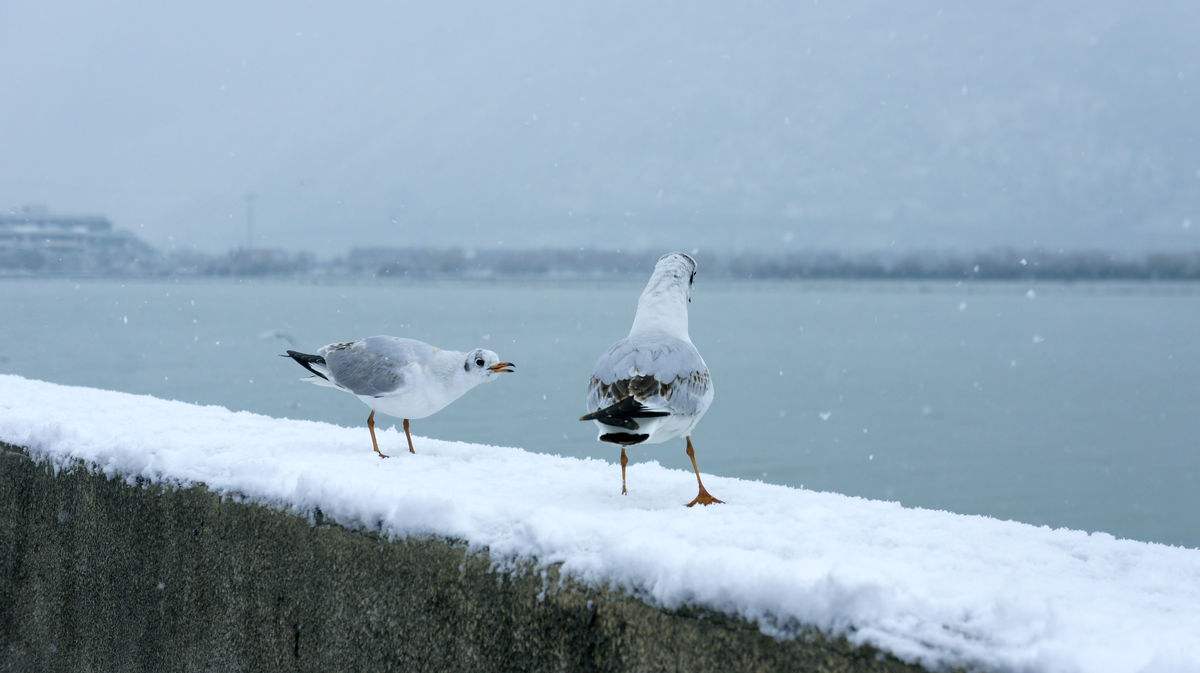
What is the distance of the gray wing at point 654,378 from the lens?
340 cm

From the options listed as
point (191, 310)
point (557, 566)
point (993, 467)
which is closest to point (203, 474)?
point (557, 566)

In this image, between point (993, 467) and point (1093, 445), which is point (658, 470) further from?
point (1093, 445)

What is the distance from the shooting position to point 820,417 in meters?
50.4

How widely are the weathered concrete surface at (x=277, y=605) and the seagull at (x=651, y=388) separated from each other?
26.6 inches

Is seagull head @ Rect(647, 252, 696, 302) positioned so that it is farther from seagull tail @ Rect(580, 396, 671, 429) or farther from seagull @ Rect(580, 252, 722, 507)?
seagull tail @ Rect(580, 396, 671, 429)

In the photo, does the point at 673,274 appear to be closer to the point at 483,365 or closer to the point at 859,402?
the point at 483,365

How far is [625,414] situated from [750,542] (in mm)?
660

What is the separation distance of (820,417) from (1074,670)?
49.6m

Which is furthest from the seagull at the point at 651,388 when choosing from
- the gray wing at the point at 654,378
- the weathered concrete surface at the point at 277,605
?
the weathered concrete surface at the point at 277,605

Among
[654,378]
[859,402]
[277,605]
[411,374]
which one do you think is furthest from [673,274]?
[859,402]

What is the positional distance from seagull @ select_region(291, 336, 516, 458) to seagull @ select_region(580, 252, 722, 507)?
0.97 metres

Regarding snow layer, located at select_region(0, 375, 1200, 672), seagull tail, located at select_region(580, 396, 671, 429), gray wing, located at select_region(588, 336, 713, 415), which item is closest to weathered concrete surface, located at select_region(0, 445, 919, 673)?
snow layer, located at select_region(0, 375, 1200, 672)

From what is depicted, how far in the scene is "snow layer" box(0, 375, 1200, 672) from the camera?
6.79 ft

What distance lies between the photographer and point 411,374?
4.57 m
